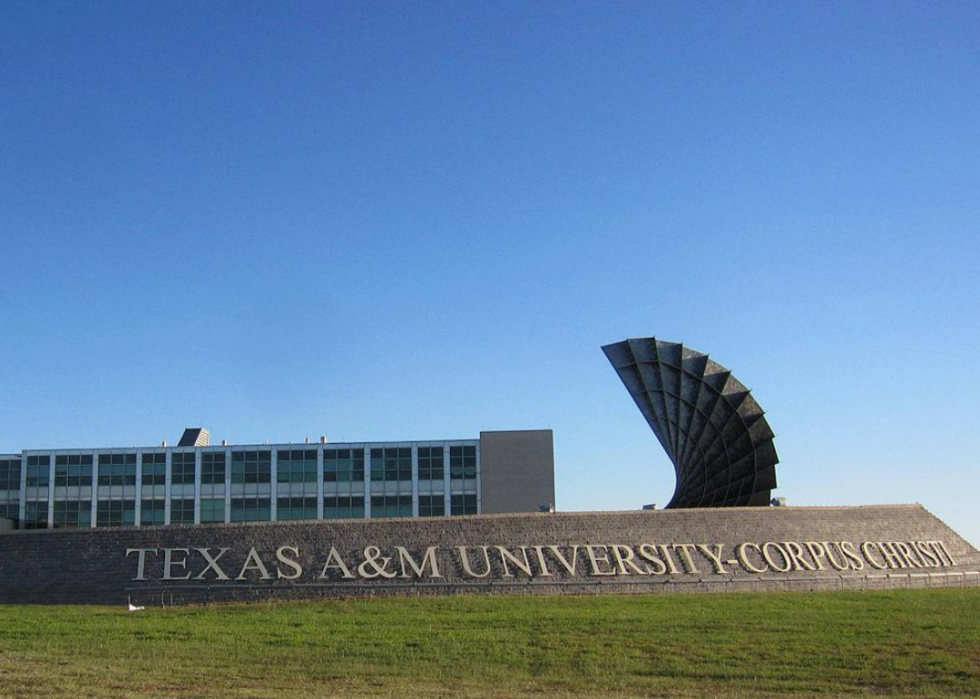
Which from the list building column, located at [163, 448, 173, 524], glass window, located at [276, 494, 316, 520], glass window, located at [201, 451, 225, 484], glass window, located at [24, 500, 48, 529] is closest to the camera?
glass window, located at [276, 494, 316, 520]

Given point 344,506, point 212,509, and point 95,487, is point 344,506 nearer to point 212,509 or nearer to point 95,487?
point 212,509

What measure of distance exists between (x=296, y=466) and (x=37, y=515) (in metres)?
21.0

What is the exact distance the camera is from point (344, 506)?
79188mm

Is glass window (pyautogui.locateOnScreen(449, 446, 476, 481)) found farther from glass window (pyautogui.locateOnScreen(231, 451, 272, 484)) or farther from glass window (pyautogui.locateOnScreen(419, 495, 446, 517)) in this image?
glass window (pyautogui.locateOnScreen(231, 451, 272, 484))

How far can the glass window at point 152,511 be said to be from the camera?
8150 centimetres

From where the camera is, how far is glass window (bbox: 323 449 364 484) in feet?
262

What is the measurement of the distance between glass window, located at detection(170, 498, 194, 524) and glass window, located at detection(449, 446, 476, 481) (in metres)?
19.6

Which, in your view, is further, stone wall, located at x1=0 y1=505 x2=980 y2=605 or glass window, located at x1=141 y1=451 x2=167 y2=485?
glass window, located at x1=141 y1=451 x2=167 y2=485

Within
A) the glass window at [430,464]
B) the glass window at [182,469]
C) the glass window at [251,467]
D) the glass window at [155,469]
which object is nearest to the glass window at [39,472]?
the glass window at [155,469]

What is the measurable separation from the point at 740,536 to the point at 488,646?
54.6ft

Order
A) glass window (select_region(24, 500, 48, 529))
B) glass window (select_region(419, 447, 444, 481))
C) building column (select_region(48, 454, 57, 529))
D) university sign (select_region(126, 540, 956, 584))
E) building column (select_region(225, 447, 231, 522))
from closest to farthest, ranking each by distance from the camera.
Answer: university sign (select_region(126, 540, 956, 584)) < glass window (select_region(419, 447, 444, 481)) < building column (select_region(225, 447, 231, 522)) < building column (select_region(48, 454, 57, 529)) < glass window (select_region(24, 500, 48, 529))

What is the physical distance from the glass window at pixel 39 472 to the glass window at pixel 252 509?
615 inches

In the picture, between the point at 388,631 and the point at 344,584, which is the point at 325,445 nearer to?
the point at 344,584

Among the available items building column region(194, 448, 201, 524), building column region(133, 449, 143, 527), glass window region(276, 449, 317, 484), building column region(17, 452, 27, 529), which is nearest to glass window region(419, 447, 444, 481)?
glass window region(276, 449, 317, 484)
